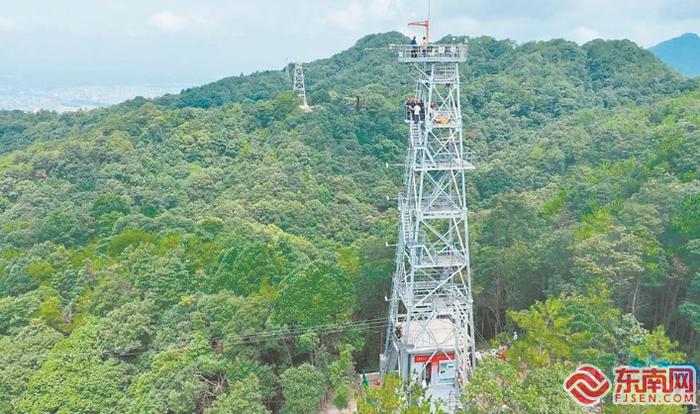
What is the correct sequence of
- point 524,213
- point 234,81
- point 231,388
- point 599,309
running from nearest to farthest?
point 599,309 < point 231,388 < point 524,213 < point 234,81

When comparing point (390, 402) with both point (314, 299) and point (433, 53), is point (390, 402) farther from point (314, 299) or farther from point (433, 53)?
point (433, 53)

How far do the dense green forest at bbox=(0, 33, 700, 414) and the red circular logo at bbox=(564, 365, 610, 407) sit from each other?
0.50 meters

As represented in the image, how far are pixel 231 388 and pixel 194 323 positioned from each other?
4.14 meters

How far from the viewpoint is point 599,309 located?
15219 mm

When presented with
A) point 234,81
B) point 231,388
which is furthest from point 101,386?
point 234,81

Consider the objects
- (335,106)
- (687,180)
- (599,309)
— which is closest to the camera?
(599,309)

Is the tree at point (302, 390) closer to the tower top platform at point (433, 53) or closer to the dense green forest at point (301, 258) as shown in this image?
the dense green forest at point (301, 258)

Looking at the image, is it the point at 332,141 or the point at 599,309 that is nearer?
the point at 599,309

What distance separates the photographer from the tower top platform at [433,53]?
16781mm

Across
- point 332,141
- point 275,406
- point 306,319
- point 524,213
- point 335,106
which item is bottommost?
point 275,406

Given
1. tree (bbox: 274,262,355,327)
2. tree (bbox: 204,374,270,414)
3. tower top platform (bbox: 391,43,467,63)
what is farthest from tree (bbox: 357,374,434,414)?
tower top platform (bbox: 391,43,467,63)

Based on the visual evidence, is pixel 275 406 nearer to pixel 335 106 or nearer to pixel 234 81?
pixel 335 106

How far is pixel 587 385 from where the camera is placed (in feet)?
45.6

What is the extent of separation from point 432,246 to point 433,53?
5.74m
